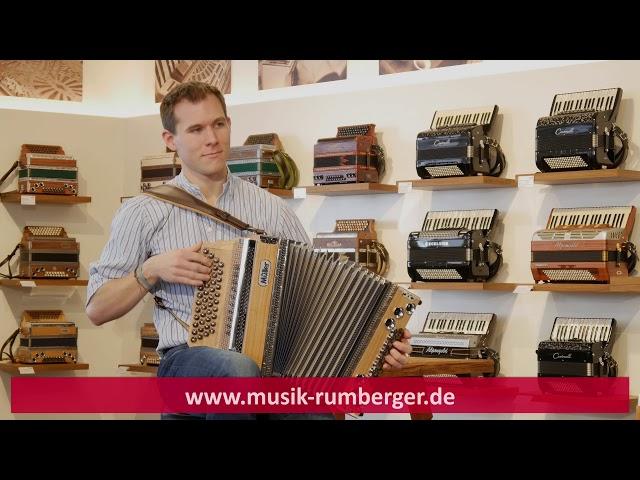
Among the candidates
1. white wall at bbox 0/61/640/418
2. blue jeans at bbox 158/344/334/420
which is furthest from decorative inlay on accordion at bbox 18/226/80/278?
blue jeans at bbox 158/344/334/420

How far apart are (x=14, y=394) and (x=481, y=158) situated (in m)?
3.84

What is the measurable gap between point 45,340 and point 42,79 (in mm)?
1901

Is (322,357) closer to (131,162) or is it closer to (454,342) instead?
(454,342)

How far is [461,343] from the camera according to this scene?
222 inches

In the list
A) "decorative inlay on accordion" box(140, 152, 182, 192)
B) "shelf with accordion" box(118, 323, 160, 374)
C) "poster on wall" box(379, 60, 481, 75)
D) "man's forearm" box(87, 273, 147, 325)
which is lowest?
"shelf with accordion" box(118, 323, 160, 374)

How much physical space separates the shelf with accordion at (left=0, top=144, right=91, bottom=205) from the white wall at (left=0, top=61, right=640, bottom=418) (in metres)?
0.16

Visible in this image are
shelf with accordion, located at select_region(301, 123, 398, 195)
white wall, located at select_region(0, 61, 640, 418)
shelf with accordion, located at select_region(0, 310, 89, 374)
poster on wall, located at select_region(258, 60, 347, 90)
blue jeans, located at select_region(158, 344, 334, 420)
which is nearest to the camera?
blue jeans, located at select_region(158, 344, 334, 420)

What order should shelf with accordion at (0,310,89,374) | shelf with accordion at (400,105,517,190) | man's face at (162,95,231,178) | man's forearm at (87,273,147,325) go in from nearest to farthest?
man's forearm at (87,273,147,325)
man's face at (162,95,231,178)
shelf with accordion at (400,105,517,190)
shelf with accordion at (0,310,89,374)

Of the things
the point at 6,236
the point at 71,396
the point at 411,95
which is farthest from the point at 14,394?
the point at 411,95

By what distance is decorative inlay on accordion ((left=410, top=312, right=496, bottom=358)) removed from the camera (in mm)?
5629

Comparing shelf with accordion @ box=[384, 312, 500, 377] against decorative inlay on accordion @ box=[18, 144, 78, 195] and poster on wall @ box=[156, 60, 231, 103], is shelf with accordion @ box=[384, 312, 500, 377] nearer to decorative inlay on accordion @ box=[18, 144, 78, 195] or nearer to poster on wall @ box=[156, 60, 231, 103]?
poster on wall @ box=[156, 60, 231, 103]

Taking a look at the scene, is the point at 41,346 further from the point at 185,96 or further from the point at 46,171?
the point at 185,96

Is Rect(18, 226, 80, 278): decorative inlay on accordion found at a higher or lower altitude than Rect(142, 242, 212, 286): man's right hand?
lower

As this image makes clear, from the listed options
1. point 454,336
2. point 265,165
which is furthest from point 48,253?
point 454,336
